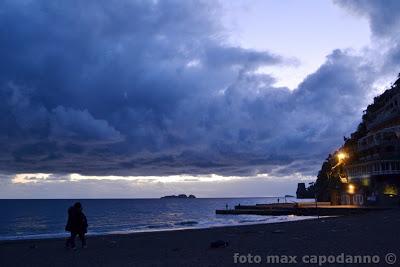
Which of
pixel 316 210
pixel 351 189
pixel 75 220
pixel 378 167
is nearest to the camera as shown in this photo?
pixel 75 220

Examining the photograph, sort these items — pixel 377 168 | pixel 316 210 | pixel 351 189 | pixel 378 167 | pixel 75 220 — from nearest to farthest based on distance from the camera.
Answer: pixel 75 220 → pixel 378 167 → pixel 377 168 → pixel 316 210 → pixel 351 189

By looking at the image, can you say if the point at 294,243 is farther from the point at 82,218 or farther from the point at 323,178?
the point at 323,178

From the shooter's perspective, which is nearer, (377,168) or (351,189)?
(377,168)

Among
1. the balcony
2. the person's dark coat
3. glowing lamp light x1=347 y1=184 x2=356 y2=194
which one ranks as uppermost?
the balcony

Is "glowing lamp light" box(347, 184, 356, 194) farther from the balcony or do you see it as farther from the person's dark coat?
the person's dark coat

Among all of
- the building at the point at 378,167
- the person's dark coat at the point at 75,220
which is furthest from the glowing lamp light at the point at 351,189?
the person's dark coat at the point at 75,220

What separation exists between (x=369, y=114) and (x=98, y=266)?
121m

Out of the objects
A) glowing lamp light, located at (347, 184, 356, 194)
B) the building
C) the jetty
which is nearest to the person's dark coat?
the jetty

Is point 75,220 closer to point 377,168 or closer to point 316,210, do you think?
point 316,210

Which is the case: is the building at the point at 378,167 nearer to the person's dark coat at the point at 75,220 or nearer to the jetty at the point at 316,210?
the jetty at the point at 316,210

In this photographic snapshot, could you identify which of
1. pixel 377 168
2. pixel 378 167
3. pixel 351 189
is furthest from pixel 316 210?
pixel 351 189

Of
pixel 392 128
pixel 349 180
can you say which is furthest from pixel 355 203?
pixel 392 128

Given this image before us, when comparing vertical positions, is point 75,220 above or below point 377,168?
below

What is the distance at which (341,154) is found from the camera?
125m
